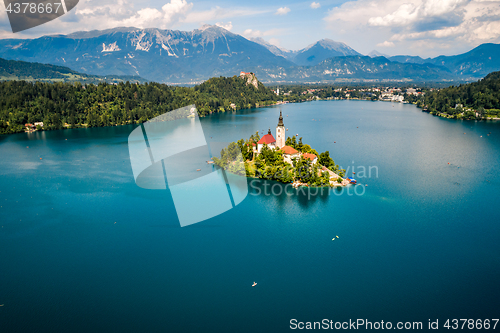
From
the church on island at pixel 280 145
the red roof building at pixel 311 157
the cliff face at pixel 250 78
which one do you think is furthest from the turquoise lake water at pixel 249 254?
the cliff face at pixel 250 78

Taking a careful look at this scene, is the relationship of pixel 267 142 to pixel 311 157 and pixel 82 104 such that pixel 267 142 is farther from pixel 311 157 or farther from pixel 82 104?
pixel 82 104

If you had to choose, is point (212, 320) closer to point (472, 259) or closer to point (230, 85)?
point (472, 259)

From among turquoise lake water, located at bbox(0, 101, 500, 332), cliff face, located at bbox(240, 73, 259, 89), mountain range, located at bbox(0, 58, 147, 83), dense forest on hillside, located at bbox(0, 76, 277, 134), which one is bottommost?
turquoise lake water, located at bbox(0, 101, 500, 332)

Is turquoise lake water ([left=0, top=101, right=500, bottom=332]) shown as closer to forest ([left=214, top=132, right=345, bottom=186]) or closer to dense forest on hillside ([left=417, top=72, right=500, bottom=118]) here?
forest ([left=214, top=132, right=345, bottom=186])

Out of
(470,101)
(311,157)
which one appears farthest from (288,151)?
(470,101)

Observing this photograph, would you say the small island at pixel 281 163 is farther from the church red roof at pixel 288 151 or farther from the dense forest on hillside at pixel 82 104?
the dense forest on hillside at pixel 82 104

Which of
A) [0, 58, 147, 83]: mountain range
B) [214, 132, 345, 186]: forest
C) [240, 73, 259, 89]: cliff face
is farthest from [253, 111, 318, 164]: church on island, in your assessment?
[0, 58, 147, 83]: mountain range

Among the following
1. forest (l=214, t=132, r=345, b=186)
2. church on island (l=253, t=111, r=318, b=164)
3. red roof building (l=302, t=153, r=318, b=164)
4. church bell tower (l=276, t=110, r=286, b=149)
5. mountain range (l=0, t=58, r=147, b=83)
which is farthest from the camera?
mountain range (l=0, t=58, r=147, b=83)
